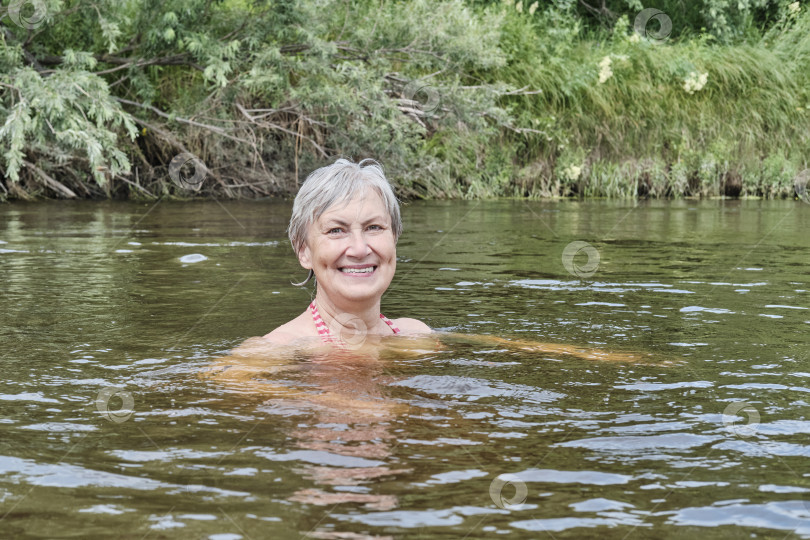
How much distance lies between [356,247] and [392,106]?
32.0 feet

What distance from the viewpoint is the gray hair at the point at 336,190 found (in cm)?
462

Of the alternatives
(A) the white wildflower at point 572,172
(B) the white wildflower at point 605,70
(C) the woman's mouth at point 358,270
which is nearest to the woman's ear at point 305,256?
(C) the woman's mouth at point 358,270

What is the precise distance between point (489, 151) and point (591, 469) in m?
14.3

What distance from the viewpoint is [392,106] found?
46.2ft

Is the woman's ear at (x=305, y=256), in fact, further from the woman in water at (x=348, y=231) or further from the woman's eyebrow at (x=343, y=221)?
the woman's eyebrow at (x=343, y=221)

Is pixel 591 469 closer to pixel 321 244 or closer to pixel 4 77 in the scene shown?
pixel 321 244

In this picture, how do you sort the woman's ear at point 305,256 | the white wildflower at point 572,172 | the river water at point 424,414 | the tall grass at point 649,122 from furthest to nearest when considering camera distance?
the tall grass at point 649,122 < the white wildflower at point 572,172 < the woman's ear at point 305,256 < the river water at point 424,414

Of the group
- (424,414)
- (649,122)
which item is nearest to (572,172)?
(649,122)

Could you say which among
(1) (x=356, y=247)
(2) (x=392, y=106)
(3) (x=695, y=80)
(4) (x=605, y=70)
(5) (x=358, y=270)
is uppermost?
(4) (x=605, y=70)

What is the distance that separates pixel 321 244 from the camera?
4.64m

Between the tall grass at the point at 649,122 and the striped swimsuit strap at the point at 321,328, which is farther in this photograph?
the tall grass at the point at 649,122

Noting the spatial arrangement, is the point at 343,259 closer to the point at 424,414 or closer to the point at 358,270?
the point at 358,270

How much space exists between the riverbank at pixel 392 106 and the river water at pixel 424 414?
6.53 m

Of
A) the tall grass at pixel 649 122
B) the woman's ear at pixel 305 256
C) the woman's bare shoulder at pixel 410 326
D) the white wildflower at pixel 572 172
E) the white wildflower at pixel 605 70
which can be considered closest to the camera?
the woman's ear at pixel 305 256
